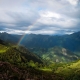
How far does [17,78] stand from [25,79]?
4.84ft

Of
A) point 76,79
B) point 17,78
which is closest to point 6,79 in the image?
point 17,78

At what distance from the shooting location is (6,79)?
29.2m

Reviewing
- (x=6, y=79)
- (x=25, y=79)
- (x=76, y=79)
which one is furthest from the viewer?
(x=76, y=79)

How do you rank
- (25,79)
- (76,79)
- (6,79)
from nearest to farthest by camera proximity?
(6,79) → (25,79) → (76,79)

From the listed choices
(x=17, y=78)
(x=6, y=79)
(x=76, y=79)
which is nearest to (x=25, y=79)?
(x=17, y=78)

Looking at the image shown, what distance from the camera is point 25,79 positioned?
3241 centimetres

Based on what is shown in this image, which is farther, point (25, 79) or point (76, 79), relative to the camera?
point (76, 79)

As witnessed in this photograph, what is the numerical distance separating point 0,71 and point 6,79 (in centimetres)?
556

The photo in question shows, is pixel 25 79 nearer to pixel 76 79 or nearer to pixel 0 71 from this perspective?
pixel 0 71

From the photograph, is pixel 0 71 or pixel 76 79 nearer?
pixel 0 71

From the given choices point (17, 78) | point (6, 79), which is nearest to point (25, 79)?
point (17, 78)

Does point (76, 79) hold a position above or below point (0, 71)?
below

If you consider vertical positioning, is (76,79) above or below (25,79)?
below

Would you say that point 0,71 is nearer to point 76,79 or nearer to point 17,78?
point 17,78
